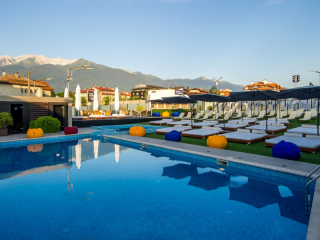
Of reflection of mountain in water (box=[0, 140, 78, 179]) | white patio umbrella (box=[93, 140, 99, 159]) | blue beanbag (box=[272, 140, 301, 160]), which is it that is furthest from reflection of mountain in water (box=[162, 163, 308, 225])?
reflection of mountain in water (box=[0, 140, 78, 179])

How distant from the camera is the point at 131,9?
2525 cm

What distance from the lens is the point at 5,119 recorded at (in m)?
11.8

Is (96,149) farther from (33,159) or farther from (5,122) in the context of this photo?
(5,122)

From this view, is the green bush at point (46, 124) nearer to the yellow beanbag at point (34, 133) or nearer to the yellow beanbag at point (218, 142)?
the yellow beanbag at point (34, 133)

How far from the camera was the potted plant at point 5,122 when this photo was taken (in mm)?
11708


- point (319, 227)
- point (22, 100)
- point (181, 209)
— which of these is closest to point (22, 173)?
point (181, 209)

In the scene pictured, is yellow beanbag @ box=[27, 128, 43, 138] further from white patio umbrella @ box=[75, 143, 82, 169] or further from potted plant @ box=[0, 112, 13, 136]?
white patio umbrella @ box=[75, 143, 82, 169]

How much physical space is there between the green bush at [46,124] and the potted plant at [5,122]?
40.9 inches

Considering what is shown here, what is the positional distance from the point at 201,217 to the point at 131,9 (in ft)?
84.9

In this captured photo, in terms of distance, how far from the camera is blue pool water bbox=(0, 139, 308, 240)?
3533 mm

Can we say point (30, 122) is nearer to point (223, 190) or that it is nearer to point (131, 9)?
point (223, 190)

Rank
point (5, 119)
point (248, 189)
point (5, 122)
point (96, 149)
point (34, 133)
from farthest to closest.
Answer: point (5, 122)
point (5, 119)
point (34, 133)
point (96, 149)
point (248, 189)

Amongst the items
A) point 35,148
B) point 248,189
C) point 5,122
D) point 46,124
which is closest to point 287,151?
point 248,189

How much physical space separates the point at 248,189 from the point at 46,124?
11.4 meters
